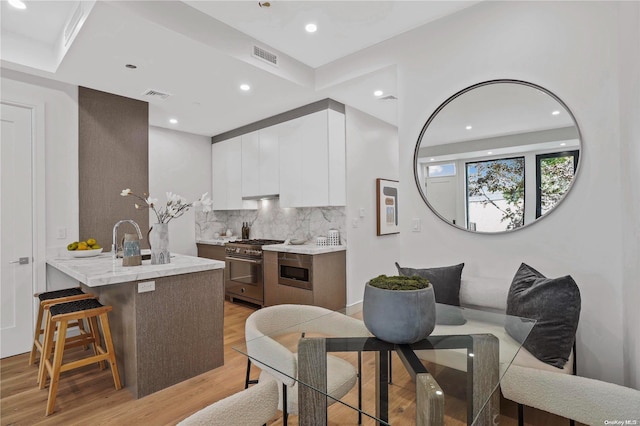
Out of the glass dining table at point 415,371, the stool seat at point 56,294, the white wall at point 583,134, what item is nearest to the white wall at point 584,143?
the white wall at point 583,134

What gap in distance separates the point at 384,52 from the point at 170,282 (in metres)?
2.77

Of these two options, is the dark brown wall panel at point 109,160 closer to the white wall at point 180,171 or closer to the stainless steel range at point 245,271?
the white wall at point 180,171

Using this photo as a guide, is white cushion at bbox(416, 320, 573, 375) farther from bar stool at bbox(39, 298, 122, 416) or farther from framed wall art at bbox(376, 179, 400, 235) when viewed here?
framed wall art at bbox(376, 179, 400, 235)

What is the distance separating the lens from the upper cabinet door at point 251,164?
5.00m

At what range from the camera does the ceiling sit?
2.55 metres

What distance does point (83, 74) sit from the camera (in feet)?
10.6

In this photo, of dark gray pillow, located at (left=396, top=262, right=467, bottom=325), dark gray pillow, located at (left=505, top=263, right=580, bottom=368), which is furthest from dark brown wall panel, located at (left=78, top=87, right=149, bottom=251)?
dark gray pillow, located at (left=505, top=263, right=580, bottom=368)

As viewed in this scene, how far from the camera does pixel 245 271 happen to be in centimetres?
466

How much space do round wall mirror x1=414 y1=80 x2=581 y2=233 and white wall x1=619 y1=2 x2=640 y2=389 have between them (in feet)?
0.96

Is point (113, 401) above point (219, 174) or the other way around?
the other way around

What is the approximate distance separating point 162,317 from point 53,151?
231 cm

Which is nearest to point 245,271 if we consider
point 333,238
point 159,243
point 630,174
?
point 333,238

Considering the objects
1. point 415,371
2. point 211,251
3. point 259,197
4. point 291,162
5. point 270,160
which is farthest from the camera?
point 211,251

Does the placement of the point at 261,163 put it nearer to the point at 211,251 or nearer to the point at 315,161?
the point at 315,161
